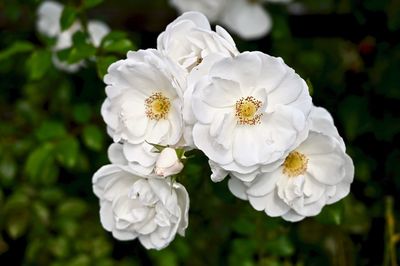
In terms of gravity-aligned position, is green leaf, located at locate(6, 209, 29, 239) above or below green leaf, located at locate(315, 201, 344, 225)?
below

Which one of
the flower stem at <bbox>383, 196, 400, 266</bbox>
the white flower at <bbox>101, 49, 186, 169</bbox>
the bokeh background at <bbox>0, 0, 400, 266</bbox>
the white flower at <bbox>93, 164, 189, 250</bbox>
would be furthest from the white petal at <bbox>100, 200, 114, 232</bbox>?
the flower stem at <bbox>383, 196, 400, 266</bbox>

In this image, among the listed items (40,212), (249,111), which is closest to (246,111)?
(249,111)

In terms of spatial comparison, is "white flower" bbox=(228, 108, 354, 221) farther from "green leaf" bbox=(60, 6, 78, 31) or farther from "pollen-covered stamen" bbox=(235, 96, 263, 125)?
"green leaf" bbox=(60, 6, 78, 31)

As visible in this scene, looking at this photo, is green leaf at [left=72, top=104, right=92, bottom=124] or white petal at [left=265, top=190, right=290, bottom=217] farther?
green leaf at [left=72, top=104, right=92, bottom=124]

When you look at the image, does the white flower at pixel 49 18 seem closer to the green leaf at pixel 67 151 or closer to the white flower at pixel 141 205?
the green leaf at pixel 67 151

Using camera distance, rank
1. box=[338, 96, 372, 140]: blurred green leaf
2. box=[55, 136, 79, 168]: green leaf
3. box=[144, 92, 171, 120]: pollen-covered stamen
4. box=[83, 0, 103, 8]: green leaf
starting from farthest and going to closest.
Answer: box=[338, 96, 372, 140]: blurred green leaf
box=[55, 136, 79, 168]: green leaf
box=[83, 0, 103, 8]: green leaf
box=[144, 92, 171, 120]: pollen-covered stamen

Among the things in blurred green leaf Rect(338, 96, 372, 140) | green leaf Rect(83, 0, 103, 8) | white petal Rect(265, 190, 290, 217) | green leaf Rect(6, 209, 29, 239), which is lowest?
green leaf Rect(6, 209, 29, 239)

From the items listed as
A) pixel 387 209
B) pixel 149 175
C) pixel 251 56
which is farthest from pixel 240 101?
pixel 387 209

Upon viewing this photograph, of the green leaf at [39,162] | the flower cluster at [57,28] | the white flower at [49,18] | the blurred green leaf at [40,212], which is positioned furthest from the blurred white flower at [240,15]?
the blurred green leaf at [40,212]
